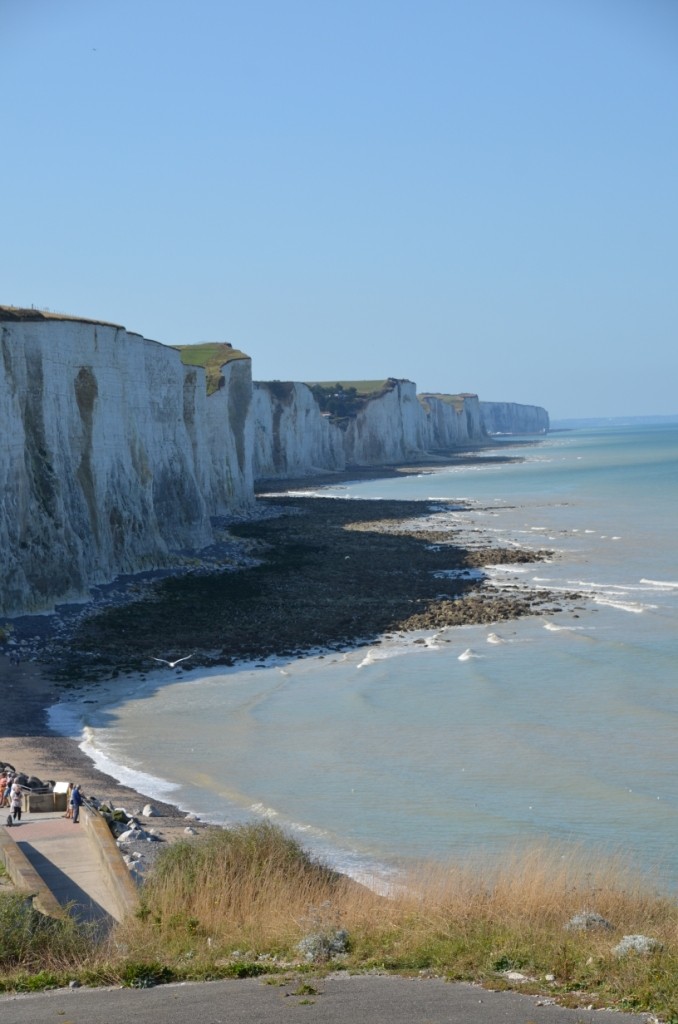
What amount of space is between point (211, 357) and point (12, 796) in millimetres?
58134

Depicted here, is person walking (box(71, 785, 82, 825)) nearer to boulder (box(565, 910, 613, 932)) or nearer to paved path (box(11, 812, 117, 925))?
paved path (box(11, 812, 117, 925))

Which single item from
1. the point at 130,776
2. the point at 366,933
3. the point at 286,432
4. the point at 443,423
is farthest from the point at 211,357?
the point at 443,423

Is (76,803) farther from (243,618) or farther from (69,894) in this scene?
(243,618)

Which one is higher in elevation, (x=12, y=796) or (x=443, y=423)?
(x=443, y=423)

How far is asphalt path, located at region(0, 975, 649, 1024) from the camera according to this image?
322 inches

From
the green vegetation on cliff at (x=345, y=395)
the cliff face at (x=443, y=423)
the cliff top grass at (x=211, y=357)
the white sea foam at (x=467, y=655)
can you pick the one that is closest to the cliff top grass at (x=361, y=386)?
the green vegetation on cliff at (x=345, y=395)

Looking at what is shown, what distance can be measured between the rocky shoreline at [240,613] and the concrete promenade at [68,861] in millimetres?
1168

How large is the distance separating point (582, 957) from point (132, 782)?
1052 cm

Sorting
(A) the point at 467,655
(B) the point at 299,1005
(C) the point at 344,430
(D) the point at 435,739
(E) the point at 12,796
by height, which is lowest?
(D) the point at 435,739

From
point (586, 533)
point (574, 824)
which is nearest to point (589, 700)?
point (574, 824)

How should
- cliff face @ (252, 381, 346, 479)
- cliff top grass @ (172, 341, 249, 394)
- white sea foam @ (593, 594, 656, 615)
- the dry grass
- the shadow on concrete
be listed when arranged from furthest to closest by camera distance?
1. cliff face @ (252, 381, 346, 479)
2. cliff top grass @ (172, 341, 249, 394)
3. white sea foam @ (593, 594, 656, 615)
4. the shadow on concrete
5. the dry grass

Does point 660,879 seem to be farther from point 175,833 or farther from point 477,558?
point 477,558

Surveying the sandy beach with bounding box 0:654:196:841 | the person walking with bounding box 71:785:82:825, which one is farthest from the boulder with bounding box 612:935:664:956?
the person walking with bounding box 71:785:82:825

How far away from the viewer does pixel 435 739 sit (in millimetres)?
20562
